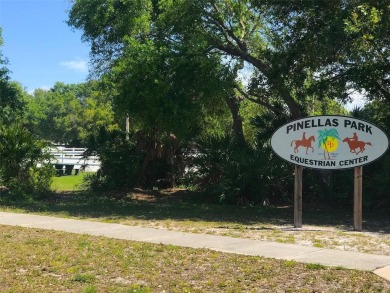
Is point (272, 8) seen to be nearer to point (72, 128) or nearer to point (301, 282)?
point (301, 282)

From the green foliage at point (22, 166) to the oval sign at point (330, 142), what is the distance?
30.8ft

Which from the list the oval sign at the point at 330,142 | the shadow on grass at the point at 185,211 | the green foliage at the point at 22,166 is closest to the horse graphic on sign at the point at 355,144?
the oval sign at the point at 330,142

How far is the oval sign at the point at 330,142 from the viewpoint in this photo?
11.8 metres

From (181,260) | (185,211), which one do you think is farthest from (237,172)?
(181,260)

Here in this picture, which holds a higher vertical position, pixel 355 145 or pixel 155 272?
pixel 355 145

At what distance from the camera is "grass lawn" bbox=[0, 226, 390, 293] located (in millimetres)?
6391

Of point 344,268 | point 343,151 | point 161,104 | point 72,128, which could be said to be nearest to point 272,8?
point 161,104

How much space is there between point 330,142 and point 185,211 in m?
4.96

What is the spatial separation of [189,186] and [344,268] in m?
12.3

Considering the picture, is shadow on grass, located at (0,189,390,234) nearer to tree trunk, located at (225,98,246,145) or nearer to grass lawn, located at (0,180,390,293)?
grass lawn, located at (0,180,390,293)

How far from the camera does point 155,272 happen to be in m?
7.15

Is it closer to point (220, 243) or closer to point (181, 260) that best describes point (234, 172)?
point (220, 243)

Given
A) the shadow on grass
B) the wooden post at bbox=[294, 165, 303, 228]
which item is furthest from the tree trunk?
the wooden post at bbox=[294, 165, 303, 228]

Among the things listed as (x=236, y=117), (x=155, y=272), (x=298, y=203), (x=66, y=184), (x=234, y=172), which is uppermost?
(x=236, y=117)
